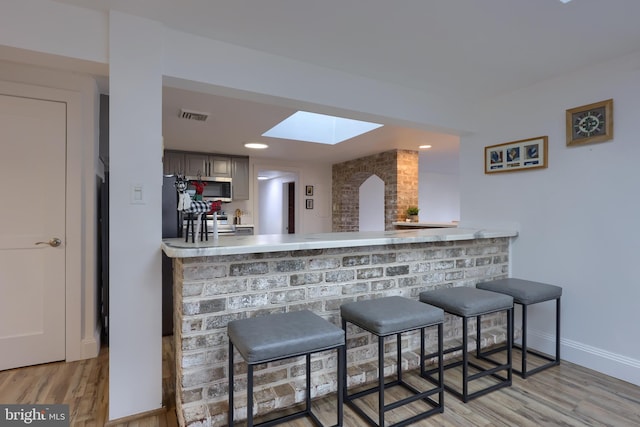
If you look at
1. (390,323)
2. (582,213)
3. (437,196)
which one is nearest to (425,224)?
(582,213)

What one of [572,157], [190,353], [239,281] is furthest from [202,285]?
[572,157]

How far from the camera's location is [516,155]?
2.90m

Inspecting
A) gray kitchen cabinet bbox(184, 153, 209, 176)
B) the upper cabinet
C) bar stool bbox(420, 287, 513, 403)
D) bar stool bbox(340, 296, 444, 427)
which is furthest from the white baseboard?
gray kitchen cabinet bbox(184, 153, 209, 176)

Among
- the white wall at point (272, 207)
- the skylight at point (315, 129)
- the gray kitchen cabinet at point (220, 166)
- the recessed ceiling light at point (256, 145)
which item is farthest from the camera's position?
the white wall at point (272, 207)

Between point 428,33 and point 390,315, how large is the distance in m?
1.64

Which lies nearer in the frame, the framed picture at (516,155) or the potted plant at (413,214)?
the framed picture at (516,155)

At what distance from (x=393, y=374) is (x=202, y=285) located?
1455mm

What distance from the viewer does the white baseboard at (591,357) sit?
227 cm

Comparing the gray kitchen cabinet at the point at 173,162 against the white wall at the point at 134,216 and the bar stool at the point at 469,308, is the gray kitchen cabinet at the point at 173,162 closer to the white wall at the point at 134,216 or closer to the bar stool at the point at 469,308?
the white wall at the point at 134,216

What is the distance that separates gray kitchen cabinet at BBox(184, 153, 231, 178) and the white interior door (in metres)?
2.83

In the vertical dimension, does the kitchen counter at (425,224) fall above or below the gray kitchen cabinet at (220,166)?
below

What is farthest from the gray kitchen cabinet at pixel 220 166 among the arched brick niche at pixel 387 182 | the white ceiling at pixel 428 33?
the white ceiling at pixel 428 33

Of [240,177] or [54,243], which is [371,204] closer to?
[240,177]

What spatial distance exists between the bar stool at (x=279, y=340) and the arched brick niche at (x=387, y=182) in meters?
3.88
